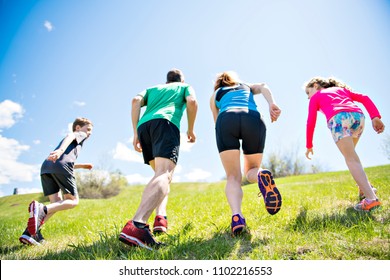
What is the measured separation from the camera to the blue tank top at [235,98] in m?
3.01

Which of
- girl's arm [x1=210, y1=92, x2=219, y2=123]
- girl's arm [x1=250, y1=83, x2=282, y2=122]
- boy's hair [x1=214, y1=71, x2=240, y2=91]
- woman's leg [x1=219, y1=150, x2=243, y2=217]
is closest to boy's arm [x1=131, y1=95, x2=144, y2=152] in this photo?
girl's arm [x1=210, y1=92, x2=219, y2=123]

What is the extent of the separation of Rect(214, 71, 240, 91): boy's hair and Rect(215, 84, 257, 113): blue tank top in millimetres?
107

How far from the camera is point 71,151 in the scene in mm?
4152

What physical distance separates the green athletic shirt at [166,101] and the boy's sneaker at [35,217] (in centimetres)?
177

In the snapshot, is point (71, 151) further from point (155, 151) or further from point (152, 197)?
point (152, 197)

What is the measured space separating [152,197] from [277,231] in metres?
1.32

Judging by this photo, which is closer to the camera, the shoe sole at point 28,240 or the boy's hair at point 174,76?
the shoe sole at point 28,240

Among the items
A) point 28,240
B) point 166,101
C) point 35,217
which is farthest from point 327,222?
point 28,240

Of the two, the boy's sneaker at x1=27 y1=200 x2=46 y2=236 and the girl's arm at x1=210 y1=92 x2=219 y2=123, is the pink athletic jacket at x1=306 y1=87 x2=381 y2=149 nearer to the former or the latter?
the girl's arm at x1=210 y1=92 x2=219 y2=123

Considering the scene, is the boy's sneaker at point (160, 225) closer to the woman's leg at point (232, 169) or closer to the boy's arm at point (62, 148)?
the woman's leg at point (232, 169)

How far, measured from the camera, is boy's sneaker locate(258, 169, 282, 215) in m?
2.42

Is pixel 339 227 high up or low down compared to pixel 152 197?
down

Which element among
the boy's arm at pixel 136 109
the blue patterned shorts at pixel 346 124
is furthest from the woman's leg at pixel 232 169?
the blue patterned shorts at pixel 346 124
